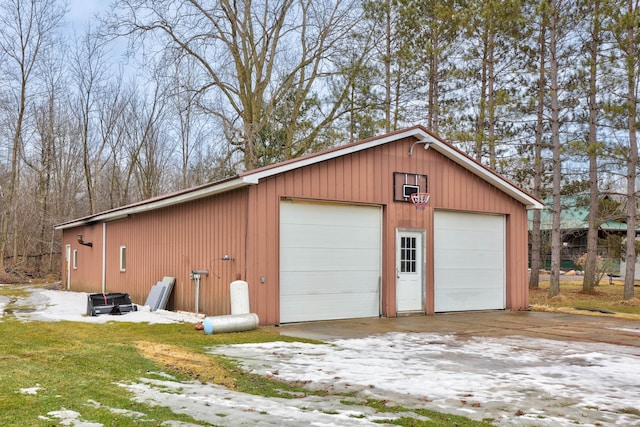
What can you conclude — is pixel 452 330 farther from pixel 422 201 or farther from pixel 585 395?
pixel 585 395

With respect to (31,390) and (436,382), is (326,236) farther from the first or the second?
(31,390)

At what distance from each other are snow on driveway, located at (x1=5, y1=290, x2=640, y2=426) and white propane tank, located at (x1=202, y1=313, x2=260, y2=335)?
3.56 ft

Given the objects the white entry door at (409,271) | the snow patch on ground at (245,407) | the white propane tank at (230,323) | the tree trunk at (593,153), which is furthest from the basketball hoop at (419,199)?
the snow patch on ground at (245,407)

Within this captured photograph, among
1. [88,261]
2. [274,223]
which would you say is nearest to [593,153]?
[274,223]

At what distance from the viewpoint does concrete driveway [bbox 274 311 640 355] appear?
29.3 feet

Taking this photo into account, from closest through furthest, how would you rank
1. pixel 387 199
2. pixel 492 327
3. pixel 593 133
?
1. pixel 492 327
2. pixel 387 199
3. pixel 593 133

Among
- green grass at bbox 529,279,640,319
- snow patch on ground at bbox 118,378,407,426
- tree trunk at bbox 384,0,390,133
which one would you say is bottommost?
green grass at bbox 529,279,640,319

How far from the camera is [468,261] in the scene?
12.6 meters

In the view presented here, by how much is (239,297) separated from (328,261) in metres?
2.06

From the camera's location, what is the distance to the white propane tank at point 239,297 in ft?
30.6

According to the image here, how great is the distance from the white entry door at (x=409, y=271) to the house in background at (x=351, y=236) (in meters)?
0.02

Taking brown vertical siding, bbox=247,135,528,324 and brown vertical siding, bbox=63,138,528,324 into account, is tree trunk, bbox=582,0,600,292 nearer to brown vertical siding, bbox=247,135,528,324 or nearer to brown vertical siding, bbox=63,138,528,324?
brown vertical siding, bbox=247,135,528,324

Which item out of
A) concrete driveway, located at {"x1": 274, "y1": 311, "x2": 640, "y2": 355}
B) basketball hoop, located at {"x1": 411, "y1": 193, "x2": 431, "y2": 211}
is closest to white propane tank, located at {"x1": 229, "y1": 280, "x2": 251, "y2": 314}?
concrete driveway, located at {"x1": 274, "y1": 311, "x2": 640, "y2": 355}

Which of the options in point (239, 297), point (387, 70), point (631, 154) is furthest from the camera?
point (387, 70)
